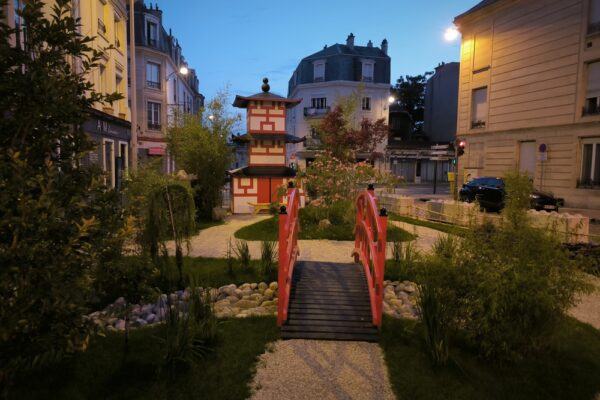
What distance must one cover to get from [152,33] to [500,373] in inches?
1260

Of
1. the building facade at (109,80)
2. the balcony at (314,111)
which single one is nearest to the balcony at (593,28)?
the building facade at (109,80)

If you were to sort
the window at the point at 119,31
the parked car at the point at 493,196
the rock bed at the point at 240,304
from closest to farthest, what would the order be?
the rock bed at the point at 240,304
the parked car at the point at 493,196
the window at the point at 119,31

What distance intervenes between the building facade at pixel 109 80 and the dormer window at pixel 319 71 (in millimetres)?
24724

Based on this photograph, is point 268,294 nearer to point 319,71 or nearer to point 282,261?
point 282,261

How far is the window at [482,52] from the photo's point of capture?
74.8 ft

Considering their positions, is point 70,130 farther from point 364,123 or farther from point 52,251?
point 364,123

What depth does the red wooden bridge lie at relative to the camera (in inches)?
217

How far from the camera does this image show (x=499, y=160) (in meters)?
22.5

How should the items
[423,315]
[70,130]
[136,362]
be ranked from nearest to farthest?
[70,130] < [136,362] < [423,315]

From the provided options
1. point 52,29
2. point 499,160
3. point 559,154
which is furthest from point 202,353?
point 499,160

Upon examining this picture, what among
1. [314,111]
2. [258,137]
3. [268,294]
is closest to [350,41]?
[314,111]

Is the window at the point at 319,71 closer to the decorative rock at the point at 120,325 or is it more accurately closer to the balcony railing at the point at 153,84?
the balcony railing at the point at 153,84

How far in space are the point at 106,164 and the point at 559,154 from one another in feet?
66.4

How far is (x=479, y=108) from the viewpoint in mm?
23797
